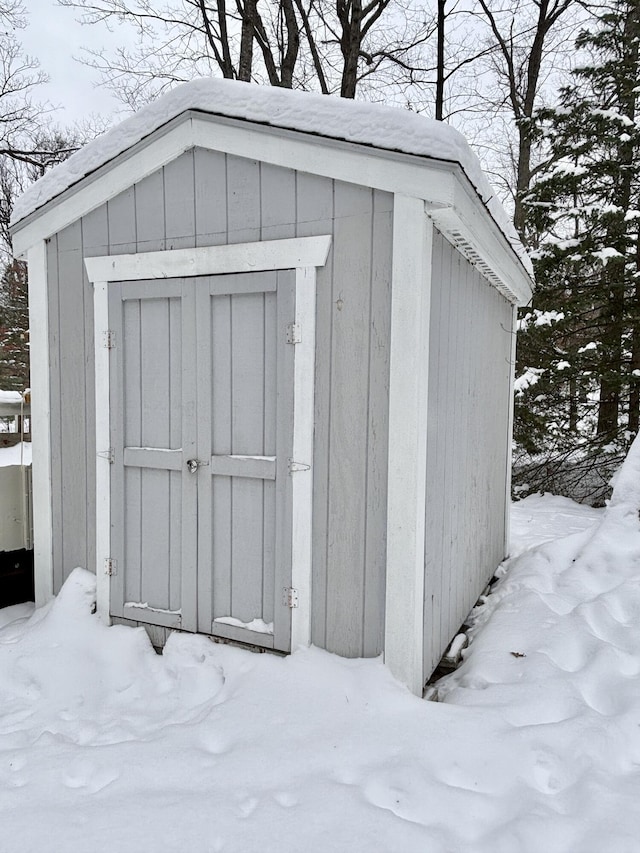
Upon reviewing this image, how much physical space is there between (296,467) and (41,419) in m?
1.71

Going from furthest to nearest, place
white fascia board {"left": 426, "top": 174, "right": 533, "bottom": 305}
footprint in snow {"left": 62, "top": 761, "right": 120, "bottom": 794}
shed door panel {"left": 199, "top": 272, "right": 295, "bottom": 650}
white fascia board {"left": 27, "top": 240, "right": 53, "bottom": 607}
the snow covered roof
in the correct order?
white fascia board {"left": 27, "top": 240, "right": 53, "bottom": 607} → shed door panel {"left": 199, "top": 272, "right": 295, "bottom": 650} → white fascia board {"left": 426, "top": 174, "right": 533, "bottom": 305} → the snow covered roof → footprint in snow {"left": 62, "top": 761, "right": 120, "bottom": 794}

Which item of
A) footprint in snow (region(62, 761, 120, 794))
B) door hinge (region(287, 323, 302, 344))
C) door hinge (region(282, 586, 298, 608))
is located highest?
door hinge (region(287, 323, 302, 344))

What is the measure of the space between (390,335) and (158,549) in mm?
Result: 1662

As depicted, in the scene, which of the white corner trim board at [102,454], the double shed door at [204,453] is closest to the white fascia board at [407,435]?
the double shed door at [204,453]

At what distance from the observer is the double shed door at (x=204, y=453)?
8.95 ft

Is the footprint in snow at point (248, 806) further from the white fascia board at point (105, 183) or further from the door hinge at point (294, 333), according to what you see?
the white fascia board at point (105, 183)

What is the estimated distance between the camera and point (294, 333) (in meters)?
A: 2.64

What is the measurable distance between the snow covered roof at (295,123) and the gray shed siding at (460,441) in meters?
0.43

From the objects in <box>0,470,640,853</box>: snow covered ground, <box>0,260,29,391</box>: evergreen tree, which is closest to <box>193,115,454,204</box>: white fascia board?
<box>0,470,640,853</box>: snow covered ground

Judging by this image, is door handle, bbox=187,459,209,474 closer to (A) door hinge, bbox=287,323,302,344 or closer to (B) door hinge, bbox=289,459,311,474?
(B) door hinge, bbox=289,459,311,474

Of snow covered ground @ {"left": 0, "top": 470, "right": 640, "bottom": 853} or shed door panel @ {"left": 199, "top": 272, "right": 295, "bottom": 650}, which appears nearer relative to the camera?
snow covered ground @ {"left": 0, "top": 470, "right": 640, "bottom": 853}

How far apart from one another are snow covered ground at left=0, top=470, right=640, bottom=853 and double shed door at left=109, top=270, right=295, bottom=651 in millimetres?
214

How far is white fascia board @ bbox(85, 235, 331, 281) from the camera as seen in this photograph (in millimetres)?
2602

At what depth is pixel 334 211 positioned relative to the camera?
256 cm
